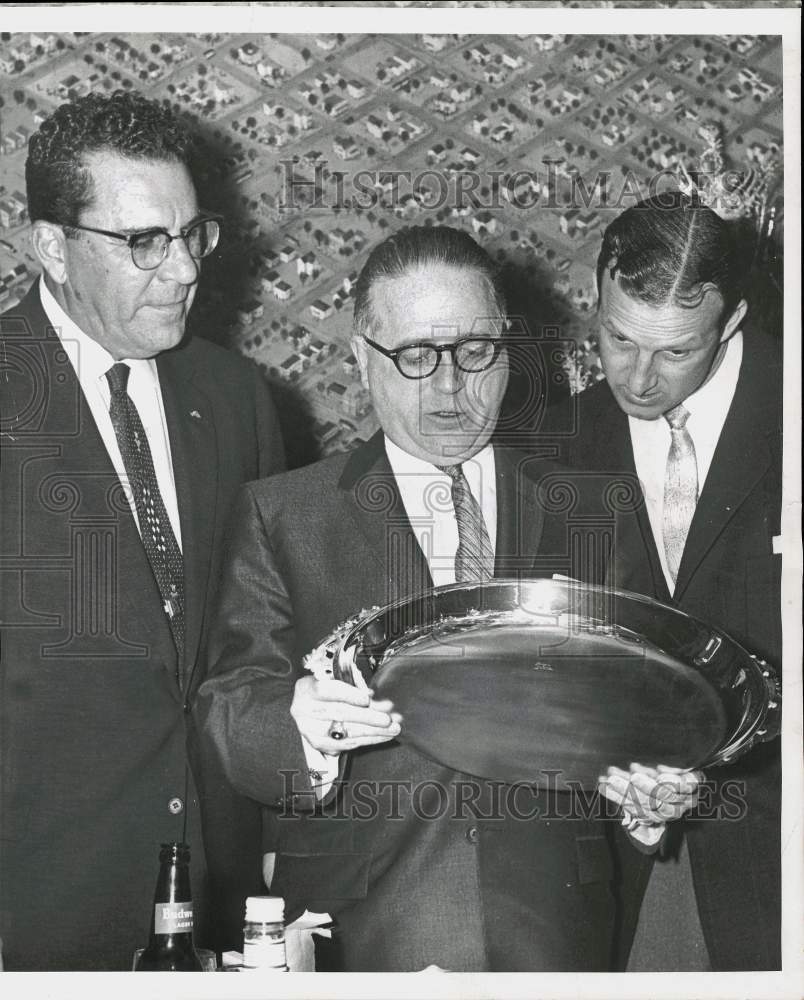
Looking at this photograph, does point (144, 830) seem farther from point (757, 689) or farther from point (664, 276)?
point (664, 276)

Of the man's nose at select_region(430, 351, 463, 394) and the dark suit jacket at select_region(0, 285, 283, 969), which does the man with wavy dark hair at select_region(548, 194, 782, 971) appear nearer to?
the man's nose at select_region(430, 351, 463, 394)

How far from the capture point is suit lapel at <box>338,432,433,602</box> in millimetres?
1801

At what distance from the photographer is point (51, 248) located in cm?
182

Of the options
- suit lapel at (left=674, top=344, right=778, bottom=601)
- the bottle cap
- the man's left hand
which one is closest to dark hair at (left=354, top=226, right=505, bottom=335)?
suit lapel at (left=674, top=344, right=778, bottom=601)

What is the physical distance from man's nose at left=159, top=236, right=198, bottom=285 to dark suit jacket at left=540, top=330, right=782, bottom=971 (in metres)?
0.53

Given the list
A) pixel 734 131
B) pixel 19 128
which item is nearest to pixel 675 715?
pixel 734 131

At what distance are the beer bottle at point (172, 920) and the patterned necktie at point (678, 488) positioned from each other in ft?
2.50

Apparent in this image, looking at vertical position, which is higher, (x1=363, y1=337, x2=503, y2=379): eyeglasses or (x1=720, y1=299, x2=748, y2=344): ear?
(x1=720, y1=299, x2=748, y2=344): ear

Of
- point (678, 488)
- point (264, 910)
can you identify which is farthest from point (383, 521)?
point (264, 910)

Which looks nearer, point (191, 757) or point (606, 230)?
point (191, 757)

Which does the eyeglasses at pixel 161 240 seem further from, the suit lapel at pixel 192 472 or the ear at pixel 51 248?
the suit lapel at pixel 192 472

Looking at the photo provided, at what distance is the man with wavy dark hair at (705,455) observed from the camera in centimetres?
183

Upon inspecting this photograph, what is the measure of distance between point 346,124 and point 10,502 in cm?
70

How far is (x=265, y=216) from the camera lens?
1.86 m
